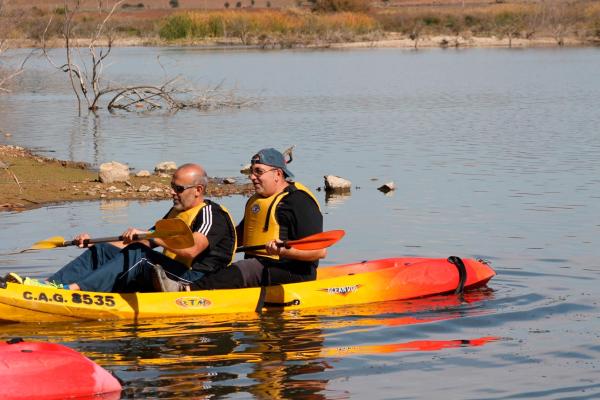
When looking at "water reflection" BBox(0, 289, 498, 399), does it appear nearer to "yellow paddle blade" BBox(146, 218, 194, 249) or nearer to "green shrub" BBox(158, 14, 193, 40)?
"yellow paddle blade" BBox(146, 218, 194, 249)

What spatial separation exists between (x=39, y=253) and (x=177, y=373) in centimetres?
539

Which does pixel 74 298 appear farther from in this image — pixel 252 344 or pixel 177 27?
pixel 177 27

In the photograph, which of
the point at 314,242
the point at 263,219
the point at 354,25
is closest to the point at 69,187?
the point at 263,219

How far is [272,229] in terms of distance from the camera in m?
10.5

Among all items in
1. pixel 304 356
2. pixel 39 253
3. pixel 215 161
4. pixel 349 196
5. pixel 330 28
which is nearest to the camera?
pixel 304 356

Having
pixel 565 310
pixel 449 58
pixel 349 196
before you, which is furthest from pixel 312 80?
pixel 565 310

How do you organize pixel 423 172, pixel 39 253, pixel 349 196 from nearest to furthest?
pixel 39 253
pixel 349 196
pixel 423 172

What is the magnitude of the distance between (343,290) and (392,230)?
174 inches

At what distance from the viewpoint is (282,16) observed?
7862cm

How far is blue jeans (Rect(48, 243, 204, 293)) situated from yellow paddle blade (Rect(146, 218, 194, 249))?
14.4 inches

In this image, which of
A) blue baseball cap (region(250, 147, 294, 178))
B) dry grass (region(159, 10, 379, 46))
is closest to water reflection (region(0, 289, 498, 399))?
blue baseball cap (region(250, 147, 294, 178))

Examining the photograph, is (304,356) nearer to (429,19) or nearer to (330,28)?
(330,28)

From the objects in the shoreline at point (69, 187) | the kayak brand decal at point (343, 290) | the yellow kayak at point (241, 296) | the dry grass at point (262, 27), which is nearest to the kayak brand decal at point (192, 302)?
the yellow kayak at point (241, 296)

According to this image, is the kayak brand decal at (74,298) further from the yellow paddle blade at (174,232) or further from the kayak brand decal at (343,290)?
the kayak brand decal at (343,290)
